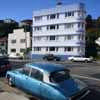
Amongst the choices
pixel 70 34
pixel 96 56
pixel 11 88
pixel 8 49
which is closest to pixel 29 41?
pixel 8 49

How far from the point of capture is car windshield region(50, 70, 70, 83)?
9.13m

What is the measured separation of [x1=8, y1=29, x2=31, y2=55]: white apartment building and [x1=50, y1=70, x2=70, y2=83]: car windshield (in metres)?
58.8

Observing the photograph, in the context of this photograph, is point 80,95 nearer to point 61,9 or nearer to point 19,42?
point 61,9

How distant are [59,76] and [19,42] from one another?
63.1 m

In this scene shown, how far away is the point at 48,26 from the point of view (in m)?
61.2

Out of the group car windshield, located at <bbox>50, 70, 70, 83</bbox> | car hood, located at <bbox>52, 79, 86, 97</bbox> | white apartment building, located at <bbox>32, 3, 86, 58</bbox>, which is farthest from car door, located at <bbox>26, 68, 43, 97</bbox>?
white apartment building, located at <bbox>32, 3, 86, 58</bbox>

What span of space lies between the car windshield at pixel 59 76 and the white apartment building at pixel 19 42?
5881cm

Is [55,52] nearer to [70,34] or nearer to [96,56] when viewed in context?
[70,34]

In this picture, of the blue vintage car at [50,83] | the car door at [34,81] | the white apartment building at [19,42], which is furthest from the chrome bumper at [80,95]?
the white apartment building at [19,42]

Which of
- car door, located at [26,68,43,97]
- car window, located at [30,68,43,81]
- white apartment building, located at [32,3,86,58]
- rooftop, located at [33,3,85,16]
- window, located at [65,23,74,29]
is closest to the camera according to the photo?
car door, located at [26,68,43,97]

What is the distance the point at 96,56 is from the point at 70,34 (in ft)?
26.1

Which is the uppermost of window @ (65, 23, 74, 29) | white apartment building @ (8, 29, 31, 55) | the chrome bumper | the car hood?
window @ (65, 23, 74, 29)

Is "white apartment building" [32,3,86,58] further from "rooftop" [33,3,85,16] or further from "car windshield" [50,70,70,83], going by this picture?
"car windshield" [50,70,70,83]

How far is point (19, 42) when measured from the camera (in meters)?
71.6
